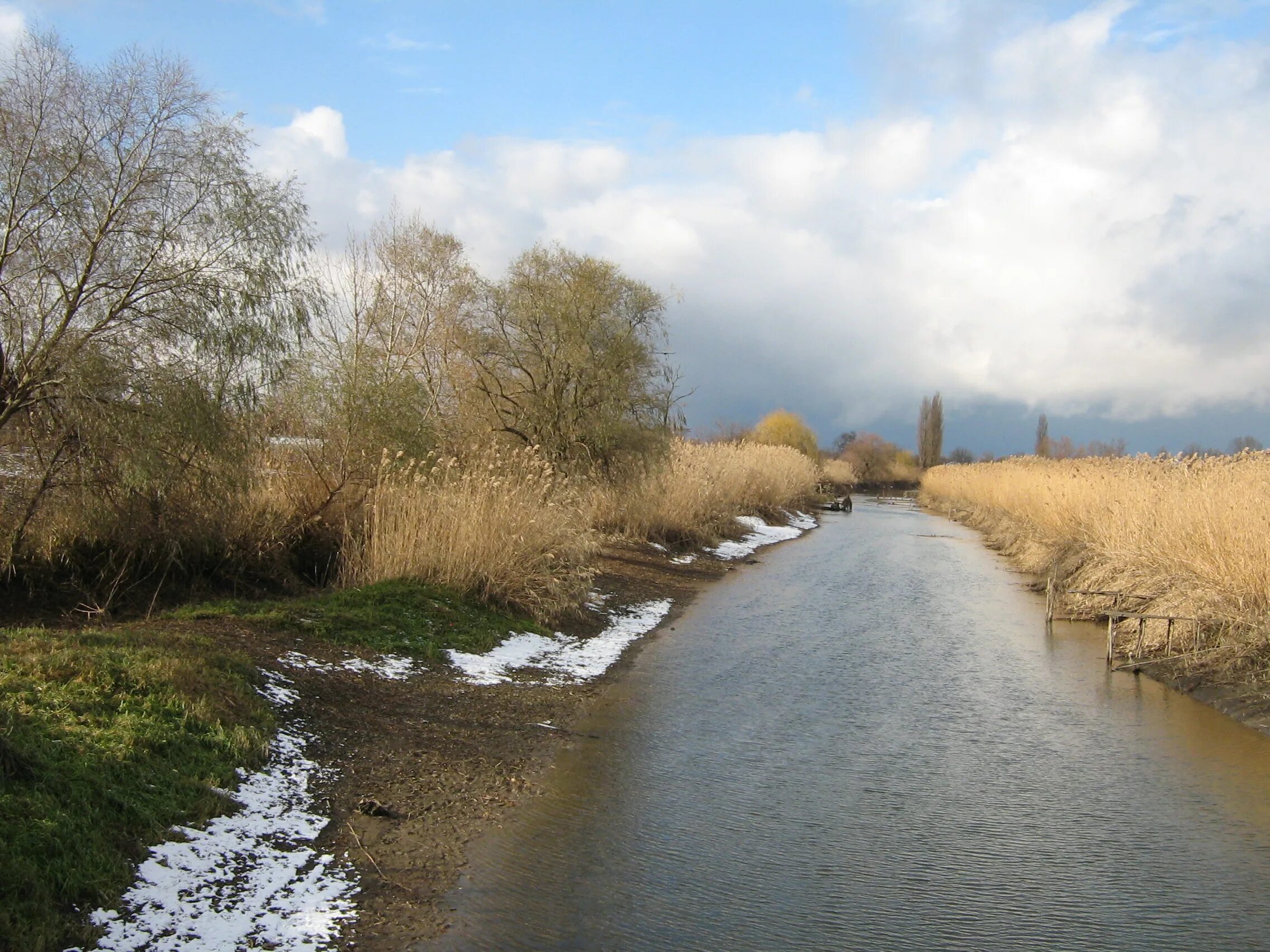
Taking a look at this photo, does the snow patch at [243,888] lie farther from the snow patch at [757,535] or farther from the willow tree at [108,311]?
the snow patch at [757,535]

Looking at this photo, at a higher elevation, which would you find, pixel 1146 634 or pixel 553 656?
pixel 1146 634

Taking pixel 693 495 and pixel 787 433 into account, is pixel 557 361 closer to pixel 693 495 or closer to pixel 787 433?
pixel 693 495

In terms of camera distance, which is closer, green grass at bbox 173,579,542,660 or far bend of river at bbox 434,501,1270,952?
far bend of river at bbox 434,501,1270,952

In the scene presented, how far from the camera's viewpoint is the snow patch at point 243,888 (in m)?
3.86

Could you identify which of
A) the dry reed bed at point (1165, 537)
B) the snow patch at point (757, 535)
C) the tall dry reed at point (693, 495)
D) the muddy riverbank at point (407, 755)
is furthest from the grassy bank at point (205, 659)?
the dry reed bed at point (1165, 537)

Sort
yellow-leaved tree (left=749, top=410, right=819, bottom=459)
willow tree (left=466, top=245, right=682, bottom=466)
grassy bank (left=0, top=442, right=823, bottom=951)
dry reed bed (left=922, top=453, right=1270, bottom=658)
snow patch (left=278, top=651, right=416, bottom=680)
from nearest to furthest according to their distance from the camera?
grassy bank (left=0, top=442, right=823, bottom=951)
snow patch (left=278, top=651, right=416, bottom=680)
dry reed bed (left=922, top=453, right=1270, bottom=658)
willow tree (left=466, top=245, right=682, bottom=466)
yellow-leaved tree (left=749, top=410, right=819, bottom=459)

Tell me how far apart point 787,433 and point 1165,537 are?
50780 millimetres

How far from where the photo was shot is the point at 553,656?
33.0 feet

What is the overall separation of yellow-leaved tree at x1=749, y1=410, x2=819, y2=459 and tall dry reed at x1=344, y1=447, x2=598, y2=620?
160 feet

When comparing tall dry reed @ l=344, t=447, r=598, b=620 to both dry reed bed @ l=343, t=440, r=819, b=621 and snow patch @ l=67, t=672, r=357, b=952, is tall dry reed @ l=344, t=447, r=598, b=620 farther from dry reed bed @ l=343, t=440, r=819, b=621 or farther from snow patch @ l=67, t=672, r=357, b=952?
snow patch @ l=67, t=672, r=357, b=952

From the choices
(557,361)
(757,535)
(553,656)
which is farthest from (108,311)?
(757,535)

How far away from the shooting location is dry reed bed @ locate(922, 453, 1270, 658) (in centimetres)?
1035

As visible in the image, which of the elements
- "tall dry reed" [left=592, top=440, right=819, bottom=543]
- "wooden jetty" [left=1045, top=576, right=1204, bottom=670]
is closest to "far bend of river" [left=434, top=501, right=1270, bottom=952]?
"wooden jetty" [left=1045, top=576, right=1204, bottom=670]

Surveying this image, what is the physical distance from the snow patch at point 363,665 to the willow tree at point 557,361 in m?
11.0
